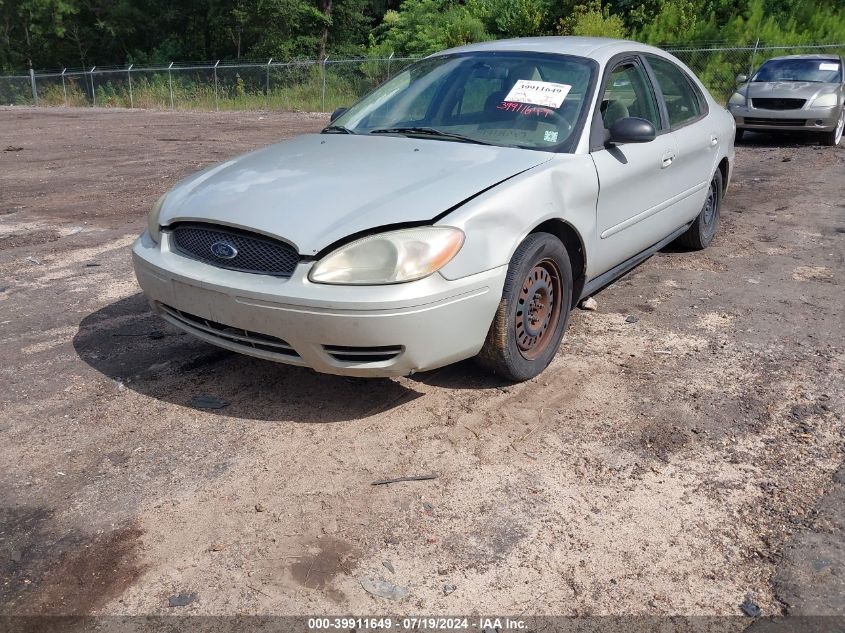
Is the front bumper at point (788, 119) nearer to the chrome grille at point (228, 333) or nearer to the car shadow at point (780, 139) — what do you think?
the car shadow at point (780, 139)

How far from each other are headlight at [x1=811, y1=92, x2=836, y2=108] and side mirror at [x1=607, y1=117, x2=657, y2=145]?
34.9 feet

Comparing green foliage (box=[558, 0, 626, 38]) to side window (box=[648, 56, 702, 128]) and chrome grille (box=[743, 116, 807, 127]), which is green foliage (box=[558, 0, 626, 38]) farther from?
side window (box=[648, 56, 702, 128])

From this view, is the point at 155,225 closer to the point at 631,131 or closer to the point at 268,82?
the point at 631,131

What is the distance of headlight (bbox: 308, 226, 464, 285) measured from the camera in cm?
334

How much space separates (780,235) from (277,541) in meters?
6.07

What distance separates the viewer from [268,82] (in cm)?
2764

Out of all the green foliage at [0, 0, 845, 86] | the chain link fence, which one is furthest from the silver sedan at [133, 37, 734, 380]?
the green foliage at [0, 0, 845, 86]

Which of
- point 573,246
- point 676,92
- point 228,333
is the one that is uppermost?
point 676,92

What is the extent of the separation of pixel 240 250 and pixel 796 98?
41.5ft

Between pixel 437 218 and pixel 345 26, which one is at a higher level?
pixel 345 26

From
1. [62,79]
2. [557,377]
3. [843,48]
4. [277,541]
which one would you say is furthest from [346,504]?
[62,79]

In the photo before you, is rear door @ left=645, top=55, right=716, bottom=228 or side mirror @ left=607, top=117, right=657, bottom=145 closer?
side mirror @ left=607, top=117, right=657, bottom=145

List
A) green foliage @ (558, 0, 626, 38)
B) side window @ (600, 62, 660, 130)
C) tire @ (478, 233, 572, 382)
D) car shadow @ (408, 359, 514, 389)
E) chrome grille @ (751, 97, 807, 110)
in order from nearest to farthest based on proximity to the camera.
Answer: tire @ (478, 233, 572, 382) → car shadow @ (408, 359, 514, 389) → side window @ (600, 62, 660, 130) → chrome grille @ (751, 97, 807, 110) → green foliage @ (558, 0, 626, 38)

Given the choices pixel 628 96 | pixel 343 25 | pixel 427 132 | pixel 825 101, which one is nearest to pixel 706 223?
pixel 628 96
